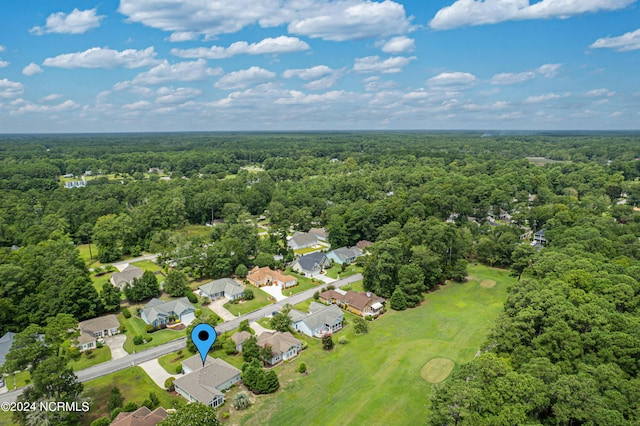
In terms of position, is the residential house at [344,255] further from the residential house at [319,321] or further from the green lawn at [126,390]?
the green lawn at [126,390]

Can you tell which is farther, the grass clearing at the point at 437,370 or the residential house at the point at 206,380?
the grass clearing at the point at 437,370

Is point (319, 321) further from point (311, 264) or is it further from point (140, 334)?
point (140, 334)

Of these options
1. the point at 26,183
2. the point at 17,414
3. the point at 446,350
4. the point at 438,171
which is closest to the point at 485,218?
the point at 438,171

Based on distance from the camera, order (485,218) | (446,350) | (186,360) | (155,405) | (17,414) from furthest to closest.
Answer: (485,218) < (446,350) < (186,360) < (155,405) < (17,414)

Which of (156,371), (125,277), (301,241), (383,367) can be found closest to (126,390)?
(156,371)

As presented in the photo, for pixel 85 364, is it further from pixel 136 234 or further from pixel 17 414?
pixel 136 234

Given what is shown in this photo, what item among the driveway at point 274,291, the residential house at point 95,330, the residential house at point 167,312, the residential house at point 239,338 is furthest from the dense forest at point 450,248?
the residential house at point 239,338
